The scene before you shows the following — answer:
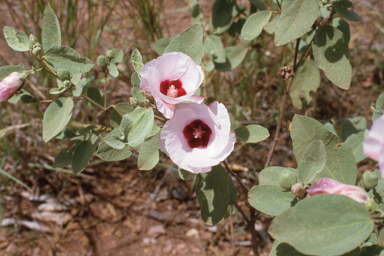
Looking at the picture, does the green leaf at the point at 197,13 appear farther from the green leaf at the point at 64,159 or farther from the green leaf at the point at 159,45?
the green leaf at the point at 64,159

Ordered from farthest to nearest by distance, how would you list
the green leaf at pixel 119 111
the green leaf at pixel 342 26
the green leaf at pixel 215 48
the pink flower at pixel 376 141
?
the green leaf at pixel 215 48
the green leaf at pixel 342 26
the green leaf at pixel 119 111
the pink flower at pixel 376 141

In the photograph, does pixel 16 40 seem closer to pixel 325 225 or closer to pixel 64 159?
pixel 64 159

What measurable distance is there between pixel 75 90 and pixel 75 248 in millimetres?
1687

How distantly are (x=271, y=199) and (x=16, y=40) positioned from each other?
1275 millimetres

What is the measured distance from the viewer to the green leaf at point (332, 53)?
5.36 ft

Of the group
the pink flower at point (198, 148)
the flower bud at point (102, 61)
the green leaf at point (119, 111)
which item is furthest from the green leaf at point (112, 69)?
the pink flower at point (198, 148)

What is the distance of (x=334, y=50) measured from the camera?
5.41ft

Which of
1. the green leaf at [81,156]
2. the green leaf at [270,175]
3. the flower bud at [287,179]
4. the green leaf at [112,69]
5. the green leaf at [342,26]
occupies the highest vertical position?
the green leaf at [342,26]

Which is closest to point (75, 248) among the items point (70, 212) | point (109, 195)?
point (70, 212)

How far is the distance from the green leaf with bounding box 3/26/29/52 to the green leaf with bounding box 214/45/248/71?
111 centimetres

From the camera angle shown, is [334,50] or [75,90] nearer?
[75,90]

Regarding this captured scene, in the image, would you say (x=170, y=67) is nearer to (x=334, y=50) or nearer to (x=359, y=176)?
(x=334, y=50)

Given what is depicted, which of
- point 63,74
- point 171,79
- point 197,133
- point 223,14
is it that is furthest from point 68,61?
point 223,14

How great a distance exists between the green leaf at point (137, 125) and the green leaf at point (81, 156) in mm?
494
